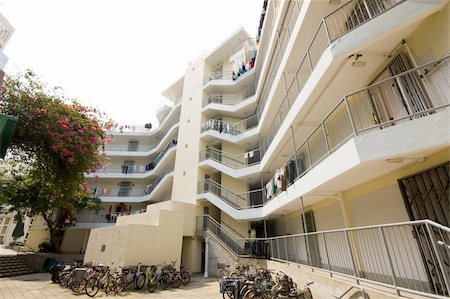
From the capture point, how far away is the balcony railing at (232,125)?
19116mm

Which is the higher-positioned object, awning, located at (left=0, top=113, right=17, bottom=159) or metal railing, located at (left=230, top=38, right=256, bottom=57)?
metal railing, located at (left=230, top=38, right=256, bottom=57)

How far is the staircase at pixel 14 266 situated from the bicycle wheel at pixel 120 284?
1153 centimetres

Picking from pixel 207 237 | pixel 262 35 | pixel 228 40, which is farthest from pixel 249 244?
pixel 228 40

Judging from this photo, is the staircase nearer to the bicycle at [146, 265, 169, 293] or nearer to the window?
the bicycle at [146, 265, 169, 293]

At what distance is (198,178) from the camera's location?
61.3 ft

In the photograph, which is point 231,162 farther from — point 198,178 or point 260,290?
point 260,290

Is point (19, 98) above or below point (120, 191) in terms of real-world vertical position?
below

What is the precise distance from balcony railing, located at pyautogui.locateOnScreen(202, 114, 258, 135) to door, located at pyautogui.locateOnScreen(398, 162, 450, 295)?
45.8ft

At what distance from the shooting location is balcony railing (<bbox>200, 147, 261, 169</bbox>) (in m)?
18.2

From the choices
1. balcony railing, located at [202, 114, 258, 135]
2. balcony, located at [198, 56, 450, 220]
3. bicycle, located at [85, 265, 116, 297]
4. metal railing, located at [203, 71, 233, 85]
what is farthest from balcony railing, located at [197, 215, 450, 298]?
metal railing, located at [203, 71, 233, 85]

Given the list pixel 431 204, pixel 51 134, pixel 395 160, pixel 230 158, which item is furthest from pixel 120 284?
pixel 230 158

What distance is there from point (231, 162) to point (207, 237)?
20.7 feet

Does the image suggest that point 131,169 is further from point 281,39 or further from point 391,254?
point 391,254

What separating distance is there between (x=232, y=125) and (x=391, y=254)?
48.8 feet
